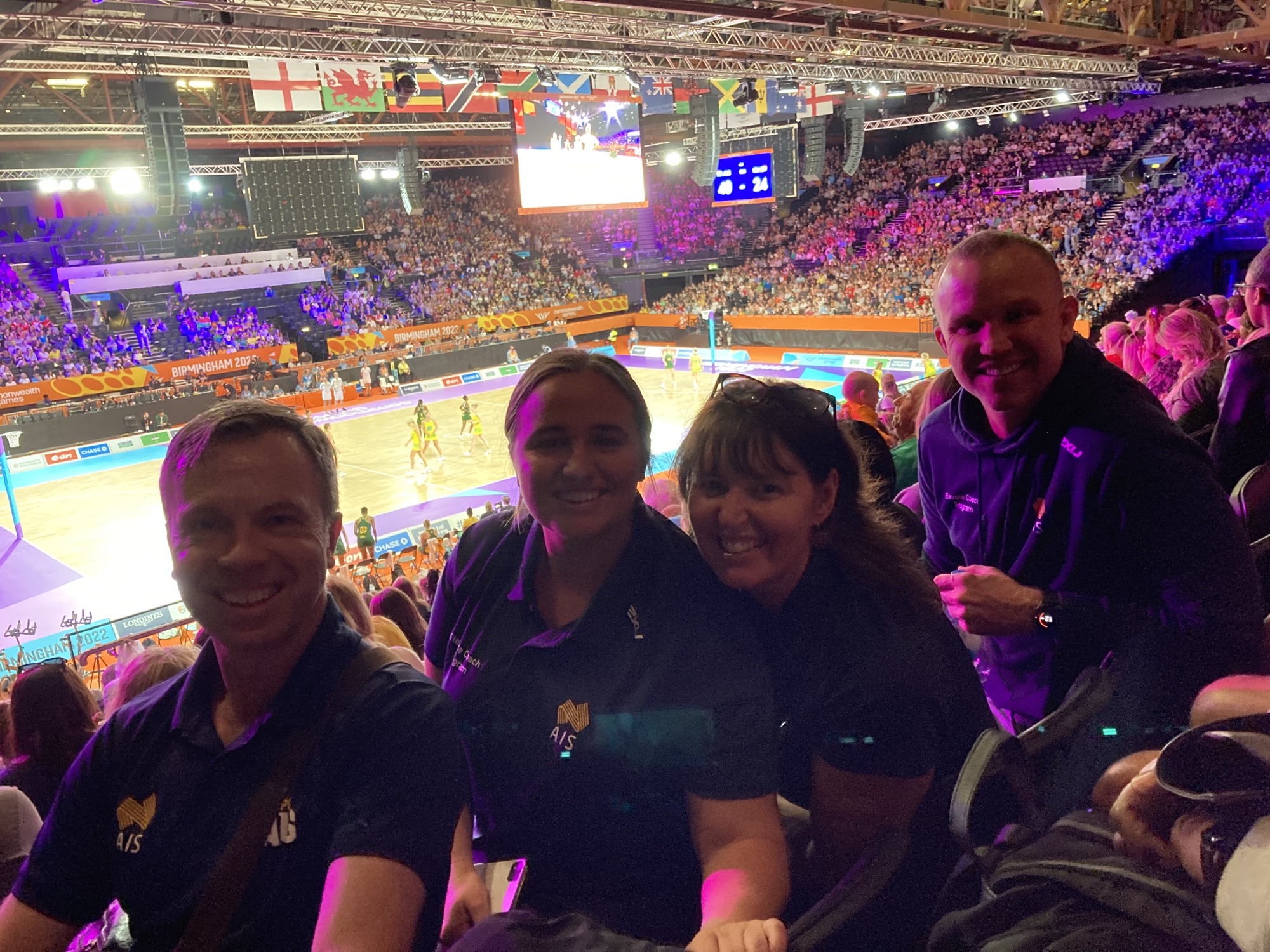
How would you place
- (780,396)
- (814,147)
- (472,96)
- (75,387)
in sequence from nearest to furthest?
1. (780,396)
2. (472,96)
3. (814,147)
4. (75,387)

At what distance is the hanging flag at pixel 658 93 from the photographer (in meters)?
17.2

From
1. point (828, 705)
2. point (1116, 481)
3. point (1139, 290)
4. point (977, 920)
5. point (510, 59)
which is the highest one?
point (510, 59)

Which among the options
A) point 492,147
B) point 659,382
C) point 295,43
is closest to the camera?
point 295,43

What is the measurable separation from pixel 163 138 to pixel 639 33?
24.3 feet

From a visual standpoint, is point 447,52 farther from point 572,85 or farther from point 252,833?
point 252,833

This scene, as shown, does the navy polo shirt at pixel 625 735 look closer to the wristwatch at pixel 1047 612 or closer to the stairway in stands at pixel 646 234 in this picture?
the wristwatch at pixel 1047 612

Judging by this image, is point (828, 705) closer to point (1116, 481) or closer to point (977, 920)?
point (977, 920)

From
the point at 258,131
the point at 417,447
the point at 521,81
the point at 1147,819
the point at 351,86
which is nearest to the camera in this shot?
the point at 1147,819

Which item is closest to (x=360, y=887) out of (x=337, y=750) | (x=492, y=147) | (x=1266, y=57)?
(x=337, y=750)

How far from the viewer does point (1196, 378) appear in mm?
3996

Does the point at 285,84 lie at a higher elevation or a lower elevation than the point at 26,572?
higher

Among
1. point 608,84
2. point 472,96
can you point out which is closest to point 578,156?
point 472,96

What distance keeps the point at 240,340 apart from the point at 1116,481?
34.3 metres

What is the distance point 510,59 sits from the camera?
14359mm
